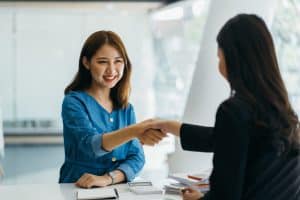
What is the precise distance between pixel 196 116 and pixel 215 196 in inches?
81.0

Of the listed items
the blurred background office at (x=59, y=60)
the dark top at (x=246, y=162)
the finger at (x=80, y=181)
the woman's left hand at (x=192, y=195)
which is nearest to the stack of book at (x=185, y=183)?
the woman's left hand at (x=192, y=195)

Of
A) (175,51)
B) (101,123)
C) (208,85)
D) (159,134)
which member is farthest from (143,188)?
(175,51)

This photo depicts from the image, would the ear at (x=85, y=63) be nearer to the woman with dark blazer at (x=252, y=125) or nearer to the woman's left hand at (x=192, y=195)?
the woman's left hand at (x=192, y=195)


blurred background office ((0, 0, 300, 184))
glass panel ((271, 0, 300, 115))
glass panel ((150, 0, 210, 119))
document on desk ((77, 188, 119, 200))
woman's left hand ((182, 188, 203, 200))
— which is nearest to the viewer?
woman's left hand ((182, 188, 203, 200))

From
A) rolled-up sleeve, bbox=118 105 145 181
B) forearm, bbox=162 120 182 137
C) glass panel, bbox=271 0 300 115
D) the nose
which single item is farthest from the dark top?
glass panel, bbox=271 0 300 115

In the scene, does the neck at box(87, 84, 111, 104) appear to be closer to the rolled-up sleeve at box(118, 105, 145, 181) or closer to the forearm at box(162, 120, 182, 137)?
the rolled-up sleeve at box(118, 105, 145, 181)

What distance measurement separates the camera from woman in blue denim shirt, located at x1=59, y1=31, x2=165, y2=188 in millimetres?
2152

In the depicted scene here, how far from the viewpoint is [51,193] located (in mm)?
2066

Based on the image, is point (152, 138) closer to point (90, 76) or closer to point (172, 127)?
point (172, 127)

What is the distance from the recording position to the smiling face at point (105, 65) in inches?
89.4

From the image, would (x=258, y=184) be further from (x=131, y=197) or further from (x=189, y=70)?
(x=189, y=70)

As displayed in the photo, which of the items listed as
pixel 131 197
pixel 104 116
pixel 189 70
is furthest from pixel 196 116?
pixel 189 70

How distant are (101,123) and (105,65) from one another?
297 mm

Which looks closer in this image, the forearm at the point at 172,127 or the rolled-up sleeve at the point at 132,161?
the forearm at the point at 172,127
